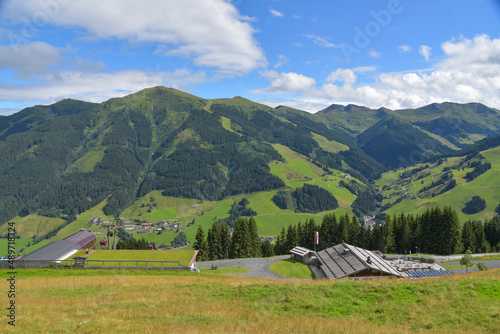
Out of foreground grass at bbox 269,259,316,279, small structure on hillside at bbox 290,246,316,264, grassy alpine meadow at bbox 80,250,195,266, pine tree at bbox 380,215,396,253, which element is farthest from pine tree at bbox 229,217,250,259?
pine tree at bbox 380,215,396,253

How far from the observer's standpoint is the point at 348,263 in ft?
164

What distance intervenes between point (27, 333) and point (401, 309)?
20543 millimetres

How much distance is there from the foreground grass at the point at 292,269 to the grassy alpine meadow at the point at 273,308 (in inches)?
1412

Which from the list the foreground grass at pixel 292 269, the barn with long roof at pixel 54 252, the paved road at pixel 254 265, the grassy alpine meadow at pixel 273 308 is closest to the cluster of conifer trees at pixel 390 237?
the paved road at pixel 254 265

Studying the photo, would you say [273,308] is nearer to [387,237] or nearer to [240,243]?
[240,243]

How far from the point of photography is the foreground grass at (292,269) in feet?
190

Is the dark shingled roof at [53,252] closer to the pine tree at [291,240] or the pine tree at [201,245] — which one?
the pine tree at [201,245]

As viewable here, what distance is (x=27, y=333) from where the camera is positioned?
42.2ft

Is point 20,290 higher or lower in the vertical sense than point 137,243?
higher

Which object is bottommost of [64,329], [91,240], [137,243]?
[137,243]

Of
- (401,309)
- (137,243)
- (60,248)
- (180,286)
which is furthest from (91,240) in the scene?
(401,309)

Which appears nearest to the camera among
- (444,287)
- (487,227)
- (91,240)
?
(444,287)

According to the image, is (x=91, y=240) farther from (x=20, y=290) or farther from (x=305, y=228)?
(x=305, y=228)

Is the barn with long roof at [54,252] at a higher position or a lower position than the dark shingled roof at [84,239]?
higher
